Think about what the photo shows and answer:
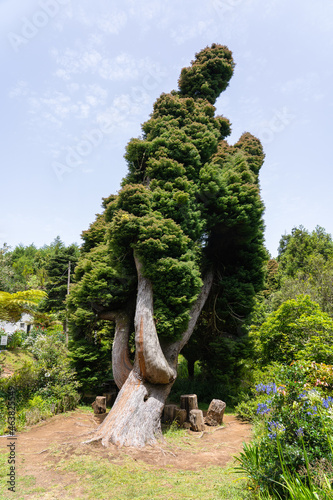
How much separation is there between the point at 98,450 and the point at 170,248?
5242 millimetres

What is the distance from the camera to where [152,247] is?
27.3 ft

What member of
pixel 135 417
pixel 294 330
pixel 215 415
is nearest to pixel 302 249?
pixel 294 330

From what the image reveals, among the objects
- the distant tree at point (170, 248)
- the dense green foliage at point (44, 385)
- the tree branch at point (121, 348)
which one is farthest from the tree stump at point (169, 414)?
the dense green foliage at point (44, 385)

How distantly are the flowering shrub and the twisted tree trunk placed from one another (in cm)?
346

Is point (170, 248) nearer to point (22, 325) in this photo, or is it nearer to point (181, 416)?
point (181, 416)

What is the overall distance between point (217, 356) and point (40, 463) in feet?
26.0

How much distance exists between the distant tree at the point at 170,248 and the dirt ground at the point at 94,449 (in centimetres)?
58

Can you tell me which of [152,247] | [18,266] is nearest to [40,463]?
[152,247]

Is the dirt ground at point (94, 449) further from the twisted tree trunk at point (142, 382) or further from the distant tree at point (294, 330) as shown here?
the distant tree at point (294, 330)

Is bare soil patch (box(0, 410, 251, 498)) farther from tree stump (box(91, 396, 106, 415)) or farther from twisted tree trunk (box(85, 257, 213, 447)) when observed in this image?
tree stump (box(91, 396, 106, 415))

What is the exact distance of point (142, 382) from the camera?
7848mm

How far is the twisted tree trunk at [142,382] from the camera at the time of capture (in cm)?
665

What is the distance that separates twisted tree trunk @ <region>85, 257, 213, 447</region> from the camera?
21.8 ft

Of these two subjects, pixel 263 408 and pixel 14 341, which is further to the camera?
pixel 14 341
